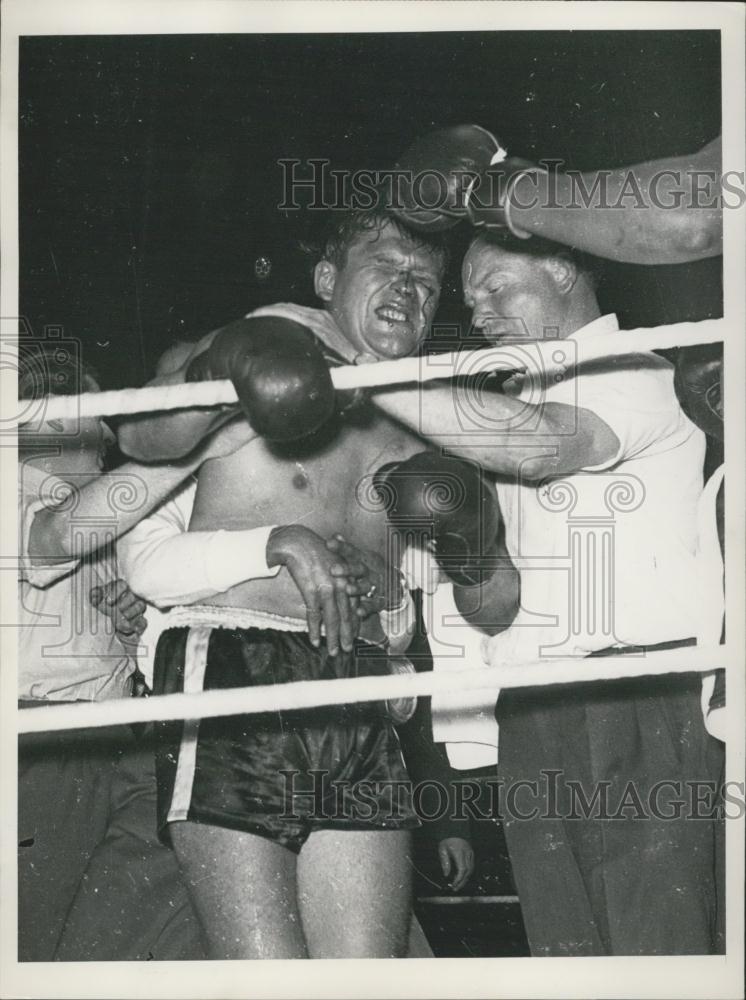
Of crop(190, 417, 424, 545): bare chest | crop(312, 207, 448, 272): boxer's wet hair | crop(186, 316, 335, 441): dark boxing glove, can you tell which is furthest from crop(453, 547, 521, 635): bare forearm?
crop(312, 207, 448, 272): boxer's wet hair

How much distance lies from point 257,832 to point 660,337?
732 millimetres

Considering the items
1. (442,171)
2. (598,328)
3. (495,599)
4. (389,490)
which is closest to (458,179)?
(442,171)

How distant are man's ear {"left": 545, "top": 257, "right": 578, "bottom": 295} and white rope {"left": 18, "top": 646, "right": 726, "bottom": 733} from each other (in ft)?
1.47

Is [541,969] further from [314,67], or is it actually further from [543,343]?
[314,67]

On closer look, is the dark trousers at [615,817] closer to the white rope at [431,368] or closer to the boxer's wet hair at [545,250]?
the white rope at [431,368]

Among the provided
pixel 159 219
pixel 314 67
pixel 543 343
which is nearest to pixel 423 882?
pixel 543 343

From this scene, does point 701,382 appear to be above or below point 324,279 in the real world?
below

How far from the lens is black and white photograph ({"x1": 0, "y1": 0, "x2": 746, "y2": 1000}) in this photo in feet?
3.97

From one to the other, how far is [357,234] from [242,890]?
777 millimetres

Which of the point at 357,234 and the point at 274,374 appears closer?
the point at 274,374

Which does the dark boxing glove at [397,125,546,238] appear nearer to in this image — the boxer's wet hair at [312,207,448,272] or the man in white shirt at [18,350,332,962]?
the boxer's wet hair at [312,207,448,272]

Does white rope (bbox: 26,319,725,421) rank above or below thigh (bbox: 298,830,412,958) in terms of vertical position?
above

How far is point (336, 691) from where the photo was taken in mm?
1187

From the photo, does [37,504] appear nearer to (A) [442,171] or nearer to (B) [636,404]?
(A) [442,171]
